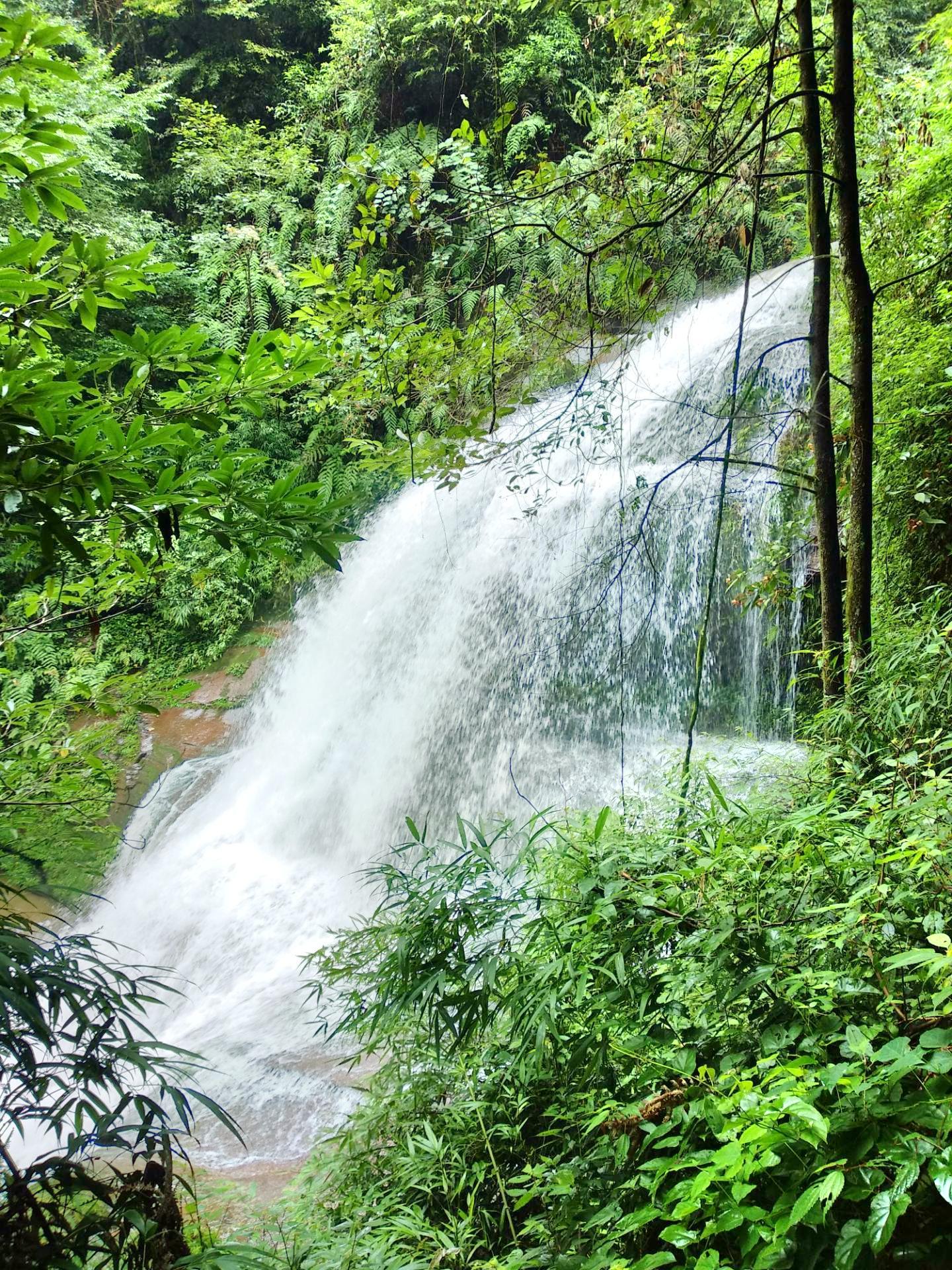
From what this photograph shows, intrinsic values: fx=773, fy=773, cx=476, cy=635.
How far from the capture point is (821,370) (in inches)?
110

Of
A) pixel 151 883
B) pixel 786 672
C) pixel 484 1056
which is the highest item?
pixel 786 672

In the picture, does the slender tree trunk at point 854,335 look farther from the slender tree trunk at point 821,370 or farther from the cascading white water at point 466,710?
the cascading white water at point 466,710

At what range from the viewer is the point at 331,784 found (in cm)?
724

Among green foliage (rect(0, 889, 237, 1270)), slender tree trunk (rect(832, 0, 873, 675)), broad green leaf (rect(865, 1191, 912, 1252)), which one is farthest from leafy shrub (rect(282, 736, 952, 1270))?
slender tree trunk (rect(832, 0, 873, 675))

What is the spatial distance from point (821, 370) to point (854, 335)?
153mm

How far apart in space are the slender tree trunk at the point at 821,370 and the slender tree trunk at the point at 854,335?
6cm

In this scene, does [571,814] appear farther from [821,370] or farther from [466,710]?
[821,370]

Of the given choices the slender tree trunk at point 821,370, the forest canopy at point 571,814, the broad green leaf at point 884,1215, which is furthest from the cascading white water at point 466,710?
the broad green leaf at point 884,1215

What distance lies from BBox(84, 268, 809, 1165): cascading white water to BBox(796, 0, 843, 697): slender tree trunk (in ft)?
5.80

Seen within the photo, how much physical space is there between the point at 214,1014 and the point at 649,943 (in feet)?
14.2

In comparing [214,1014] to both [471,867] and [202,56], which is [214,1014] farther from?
[202,56]

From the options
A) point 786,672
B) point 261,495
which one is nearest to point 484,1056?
point 261,495

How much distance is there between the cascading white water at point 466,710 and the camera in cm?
521

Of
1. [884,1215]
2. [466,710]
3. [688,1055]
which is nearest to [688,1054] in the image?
[688,1055]
